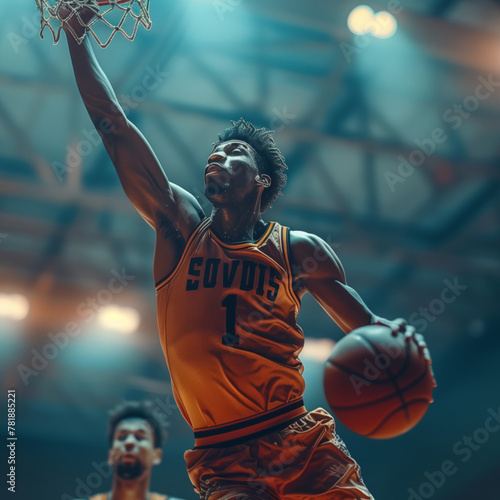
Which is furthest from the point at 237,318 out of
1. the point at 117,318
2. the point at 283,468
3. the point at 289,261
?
the point at 117,318

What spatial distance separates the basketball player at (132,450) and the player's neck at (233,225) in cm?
402

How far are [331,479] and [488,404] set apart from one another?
8237mm

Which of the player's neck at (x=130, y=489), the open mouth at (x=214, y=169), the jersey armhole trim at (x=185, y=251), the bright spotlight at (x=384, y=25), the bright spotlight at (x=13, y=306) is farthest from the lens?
the bright spotlight at (x=13, y=306)

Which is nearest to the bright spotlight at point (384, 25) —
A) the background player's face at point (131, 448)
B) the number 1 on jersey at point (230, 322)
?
the background player's face at point (131, 448)

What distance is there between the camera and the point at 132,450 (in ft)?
21.0

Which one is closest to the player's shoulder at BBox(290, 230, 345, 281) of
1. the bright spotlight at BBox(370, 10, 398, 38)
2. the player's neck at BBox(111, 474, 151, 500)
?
the player's neck at BBox(111, 474, 151, 500)

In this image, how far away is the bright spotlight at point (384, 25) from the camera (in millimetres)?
6754

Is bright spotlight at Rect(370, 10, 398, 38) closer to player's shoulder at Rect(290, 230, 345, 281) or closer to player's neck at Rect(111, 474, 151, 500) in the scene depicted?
player's shoulder at Rect(290, 230, 345, 281)

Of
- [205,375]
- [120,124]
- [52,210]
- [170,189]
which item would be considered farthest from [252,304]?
[52,210]

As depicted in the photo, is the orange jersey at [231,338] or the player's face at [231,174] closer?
the orange jersey at [231,338]

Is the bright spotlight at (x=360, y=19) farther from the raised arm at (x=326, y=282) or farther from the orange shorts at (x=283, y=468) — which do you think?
the orange shorts at (x=283, y=468)

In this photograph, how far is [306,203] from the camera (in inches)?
325

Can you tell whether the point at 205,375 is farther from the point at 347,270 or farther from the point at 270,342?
the point at 347,270

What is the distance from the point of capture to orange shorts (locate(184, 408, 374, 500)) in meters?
2.54
